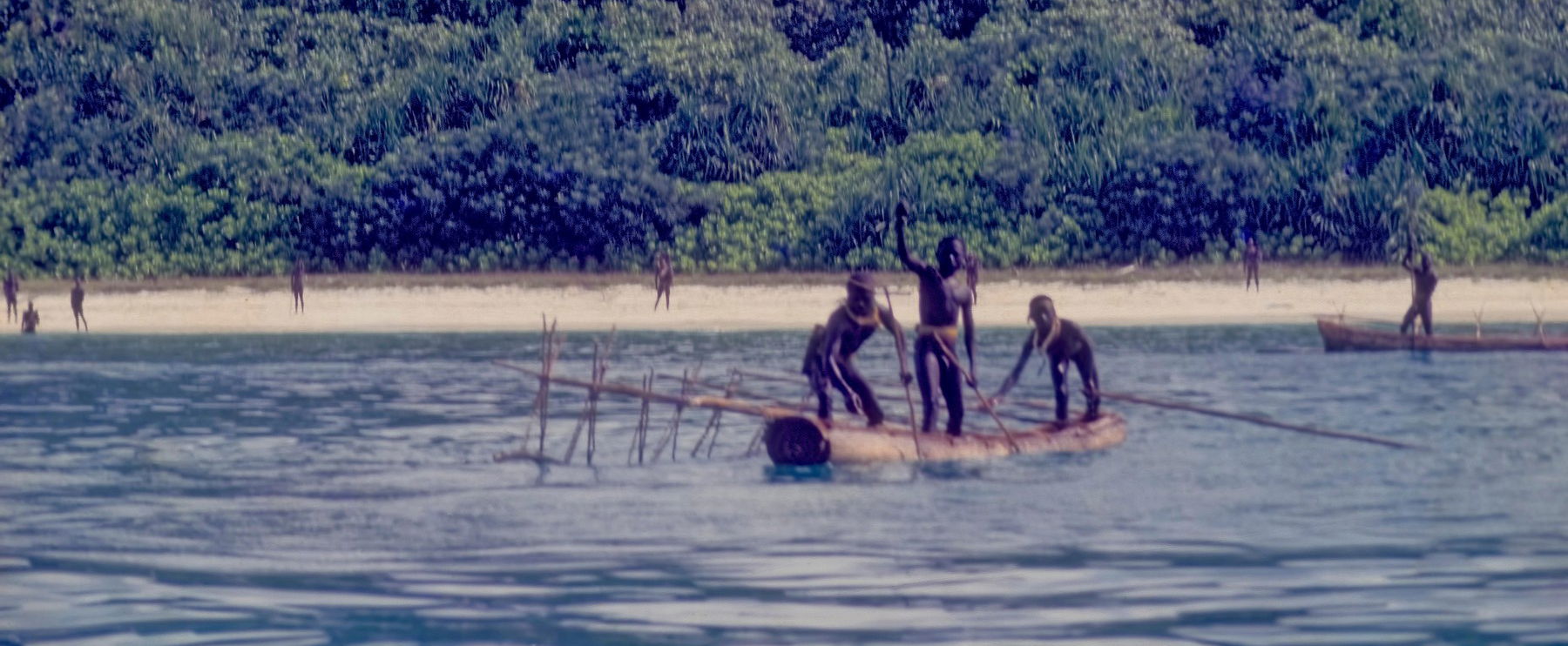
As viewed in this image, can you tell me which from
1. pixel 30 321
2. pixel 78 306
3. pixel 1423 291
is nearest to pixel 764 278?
pixel 78 306

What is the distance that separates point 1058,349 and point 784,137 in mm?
38774

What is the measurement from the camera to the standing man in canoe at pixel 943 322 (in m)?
20.0

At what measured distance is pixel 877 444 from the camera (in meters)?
20.7

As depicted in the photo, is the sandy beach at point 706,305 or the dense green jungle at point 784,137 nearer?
the sandy beach at point 706,305

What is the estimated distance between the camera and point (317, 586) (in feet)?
49.1

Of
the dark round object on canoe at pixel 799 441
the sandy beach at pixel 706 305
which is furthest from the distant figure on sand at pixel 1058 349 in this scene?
the sandy beach at pixel 706 305

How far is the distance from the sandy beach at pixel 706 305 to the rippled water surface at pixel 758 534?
19.0 m

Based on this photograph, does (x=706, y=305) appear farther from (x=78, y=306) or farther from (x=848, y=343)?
(x=848, y=343)

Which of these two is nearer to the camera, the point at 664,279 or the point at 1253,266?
the point at 664,279

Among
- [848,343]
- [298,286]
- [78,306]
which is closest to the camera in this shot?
[848,343]

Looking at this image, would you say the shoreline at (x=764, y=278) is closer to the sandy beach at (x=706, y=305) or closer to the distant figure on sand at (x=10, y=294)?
the sandy beach at (x=706, y=305)

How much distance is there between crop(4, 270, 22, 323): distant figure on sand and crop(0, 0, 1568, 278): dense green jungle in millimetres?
2970

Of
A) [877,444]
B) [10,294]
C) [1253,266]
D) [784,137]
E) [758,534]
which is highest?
[784,137]

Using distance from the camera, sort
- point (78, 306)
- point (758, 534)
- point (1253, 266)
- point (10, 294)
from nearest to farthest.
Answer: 1. point (758, 534)
2. point (78, 306)
3. point (1253, 266)
4. point (10, 294)
